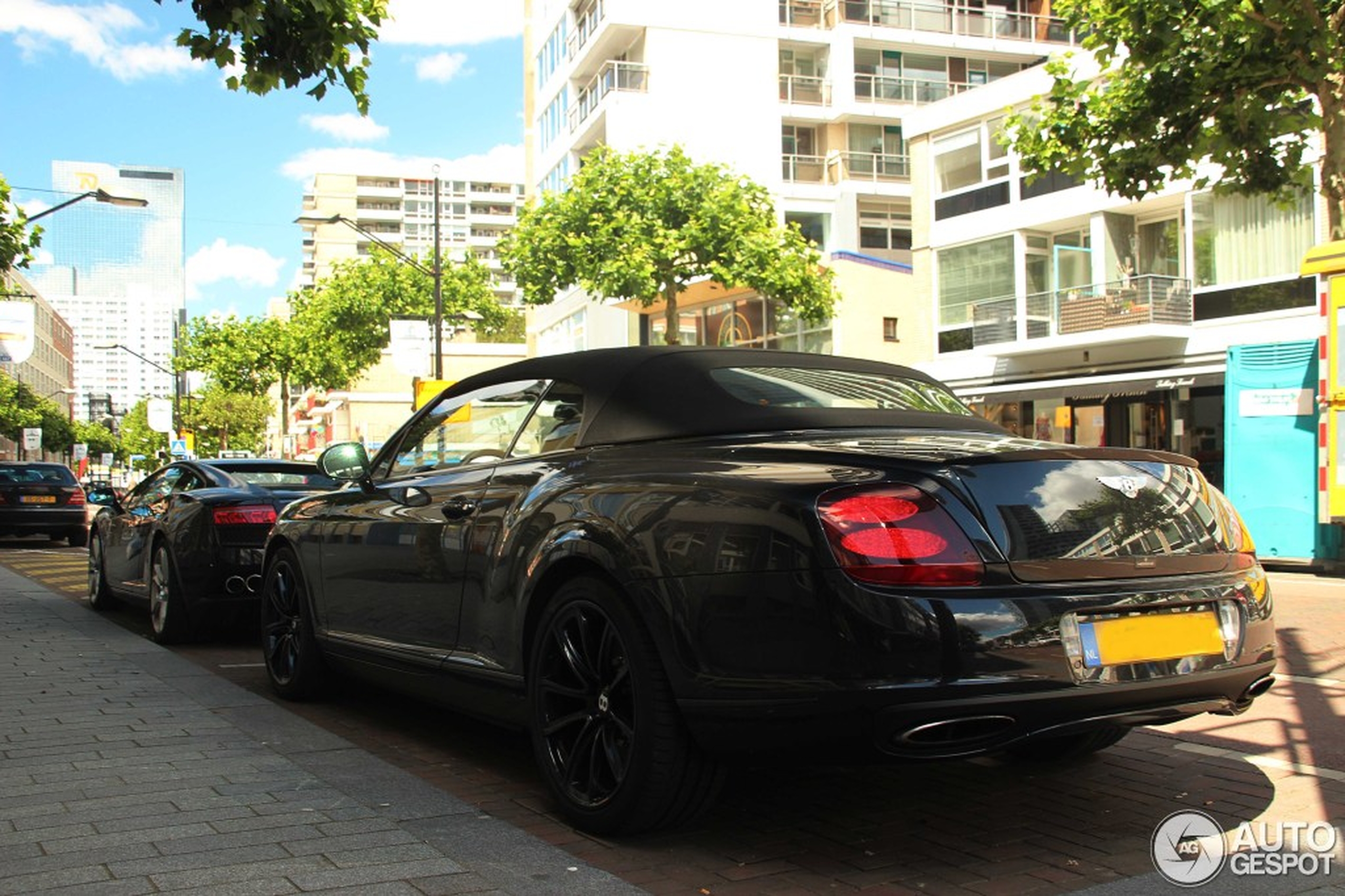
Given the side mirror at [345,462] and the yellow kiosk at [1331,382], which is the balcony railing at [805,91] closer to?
the yellow kiosk at [1331,382]

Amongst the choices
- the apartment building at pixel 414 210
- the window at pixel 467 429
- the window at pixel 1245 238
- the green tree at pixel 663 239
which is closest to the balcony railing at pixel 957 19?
the green tree at pixel 663 239

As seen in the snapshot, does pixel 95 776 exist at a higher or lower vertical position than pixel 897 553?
lower

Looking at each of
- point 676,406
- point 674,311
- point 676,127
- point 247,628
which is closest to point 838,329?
point 674,311

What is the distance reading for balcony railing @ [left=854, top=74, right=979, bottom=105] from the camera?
143 ft

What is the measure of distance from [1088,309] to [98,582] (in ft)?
68.2

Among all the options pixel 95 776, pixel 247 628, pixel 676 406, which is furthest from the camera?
pixel 247 628

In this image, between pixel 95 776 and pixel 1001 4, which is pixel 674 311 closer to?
pixel 1001 4

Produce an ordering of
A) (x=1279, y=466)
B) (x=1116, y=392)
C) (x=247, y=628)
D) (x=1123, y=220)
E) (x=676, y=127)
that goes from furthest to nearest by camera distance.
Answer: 1. (x=676, y=127)
2. (x=1123, y=220)
3. (x=1116, y=392)
4. (x=1279, y=466)
5. (x=247, y=628)

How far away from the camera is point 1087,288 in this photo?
26.7 m

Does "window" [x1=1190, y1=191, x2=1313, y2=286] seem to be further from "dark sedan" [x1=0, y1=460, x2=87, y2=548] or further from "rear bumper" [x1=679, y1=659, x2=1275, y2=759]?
"rear bumper" [x1=679, y1=659, x2=1275, y2=759]

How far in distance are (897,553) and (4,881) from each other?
2.53 m

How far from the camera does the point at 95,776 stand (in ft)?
15.4

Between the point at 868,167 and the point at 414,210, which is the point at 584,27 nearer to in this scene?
the point at 868,167

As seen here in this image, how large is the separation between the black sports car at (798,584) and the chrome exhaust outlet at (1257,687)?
18 millimetres
